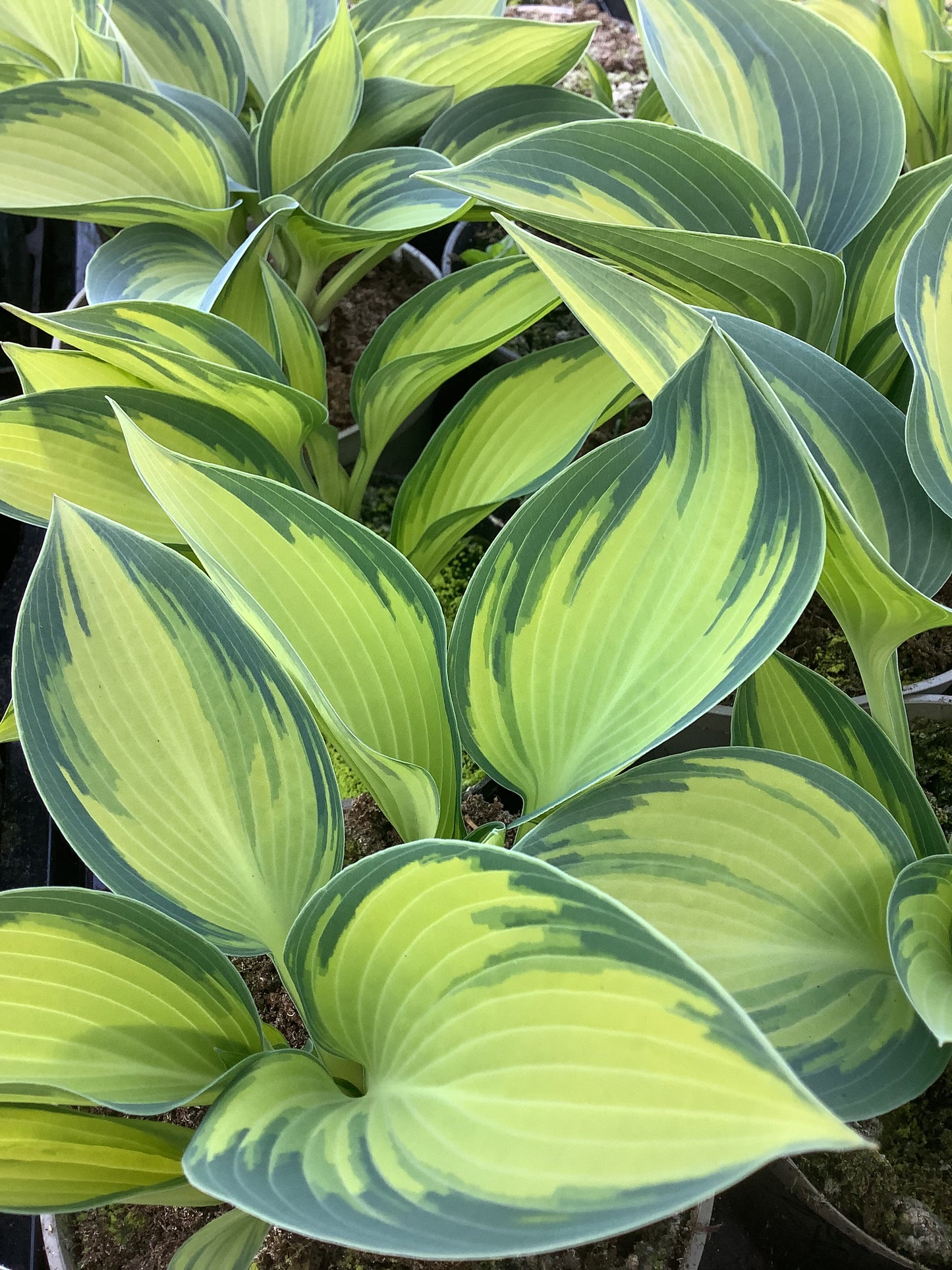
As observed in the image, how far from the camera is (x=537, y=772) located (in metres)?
0.43

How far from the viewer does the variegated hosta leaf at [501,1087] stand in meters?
0.21

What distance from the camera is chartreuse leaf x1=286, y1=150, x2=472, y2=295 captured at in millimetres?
729

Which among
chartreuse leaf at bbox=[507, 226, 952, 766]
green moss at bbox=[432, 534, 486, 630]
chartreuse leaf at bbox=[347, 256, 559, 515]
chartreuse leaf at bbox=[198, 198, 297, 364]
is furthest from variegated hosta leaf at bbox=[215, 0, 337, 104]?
chartreuse leaf at bbox=[507, 226, 952, 766]

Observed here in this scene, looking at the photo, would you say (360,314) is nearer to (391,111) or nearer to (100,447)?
(391,111)

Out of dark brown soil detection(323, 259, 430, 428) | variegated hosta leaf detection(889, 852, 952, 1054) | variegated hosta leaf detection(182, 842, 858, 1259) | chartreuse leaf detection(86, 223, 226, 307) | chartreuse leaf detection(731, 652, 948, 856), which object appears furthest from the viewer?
dark brown soil detection(323, 259, 430, 428)

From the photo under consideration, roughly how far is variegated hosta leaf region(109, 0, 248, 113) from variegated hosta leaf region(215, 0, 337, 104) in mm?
48

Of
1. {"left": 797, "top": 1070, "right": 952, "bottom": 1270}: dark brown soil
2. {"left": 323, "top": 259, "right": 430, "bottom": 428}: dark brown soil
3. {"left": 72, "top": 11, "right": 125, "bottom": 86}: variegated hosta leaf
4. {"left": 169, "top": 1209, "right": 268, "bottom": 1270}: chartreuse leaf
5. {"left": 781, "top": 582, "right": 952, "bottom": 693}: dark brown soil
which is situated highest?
{"left": 72, "top": 11, "right": 125, "bottom": 86}: variegated hosta leaf

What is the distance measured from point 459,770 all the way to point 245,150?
72cm

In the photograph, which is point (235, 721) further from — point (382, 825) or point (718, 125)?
point (718, 125)

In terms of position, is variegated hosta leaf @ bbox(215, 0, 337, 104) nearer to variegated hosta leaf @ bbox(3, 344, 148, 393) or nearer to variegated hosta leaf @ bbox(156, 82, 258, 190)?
variegated hosta leaf @ bbox(156, 82, 258, 190)

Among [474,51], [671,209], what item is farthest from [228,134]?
[671,209]

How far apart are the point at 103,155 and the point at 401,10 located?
1.36 feet

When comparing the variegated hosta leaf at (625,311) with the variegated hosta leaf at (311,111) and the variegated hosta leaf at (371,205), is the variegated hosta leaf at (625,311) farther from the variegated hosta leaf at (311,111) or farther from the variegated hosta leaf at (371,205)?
the variegated hosta leaf at (311,111)

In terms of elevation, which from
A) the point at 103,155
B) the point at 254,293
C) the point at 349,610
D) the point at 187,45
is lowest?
the point at 349,610
